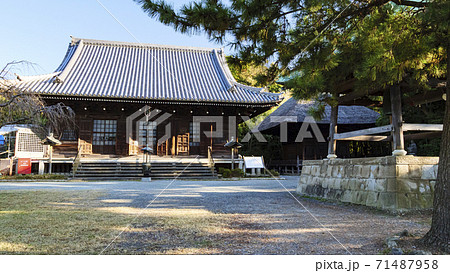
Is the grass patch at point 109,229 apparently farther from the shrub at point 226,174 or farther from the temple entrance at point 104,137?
the temple entrance at point 104,137

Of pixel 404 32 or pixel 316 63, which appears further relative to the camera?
pixel 316 63

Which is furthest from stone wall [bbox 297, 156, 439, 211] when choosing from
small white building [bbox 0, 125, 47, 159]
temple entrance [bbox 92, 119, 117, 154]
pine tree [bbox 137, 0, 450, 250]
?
small white building [bbox 0, 125, 47, 159]

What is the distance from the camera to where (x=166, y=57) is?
62.5ft

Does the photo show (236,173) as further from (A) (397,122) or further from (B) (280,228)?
(B) (280,228)

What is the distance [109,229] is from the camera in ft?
11.6

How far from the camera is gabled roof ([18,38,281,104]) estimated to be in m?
14.1

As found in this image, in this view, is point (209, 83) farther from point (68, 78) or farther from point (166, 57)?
point (68, 78)

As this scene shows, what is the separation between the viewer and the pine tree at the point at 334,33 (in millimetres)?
3068

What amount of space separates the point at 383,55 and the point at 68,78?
50.0 ft

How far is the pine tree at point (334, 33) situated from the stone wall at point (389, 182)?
1584 millimetres

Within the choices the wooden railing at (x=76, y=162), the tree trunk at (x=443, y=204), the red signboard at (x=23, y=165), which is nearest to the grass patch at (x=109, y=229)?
the tree trunk at (x=443, y=204)

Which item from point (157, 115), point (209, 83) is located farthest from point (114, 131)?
point (209, 83)

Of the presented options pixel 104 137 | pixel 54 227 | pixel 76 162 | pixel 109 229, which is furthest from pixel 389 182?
pixel 104 137

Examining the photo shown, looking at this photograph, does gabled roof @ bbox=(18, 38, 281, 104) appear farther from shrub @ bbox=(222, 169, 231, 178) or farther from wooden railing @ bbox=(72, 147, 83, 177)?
shrub @ bbox=(222, 169, 231, 178)
